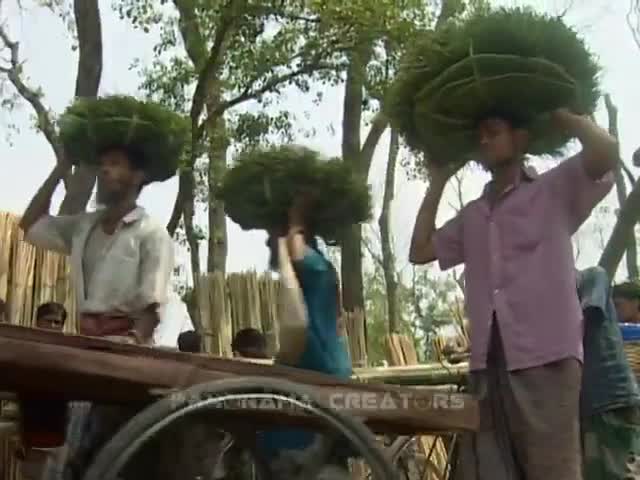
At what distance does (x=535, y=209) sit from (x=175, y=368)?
1259 millimetres

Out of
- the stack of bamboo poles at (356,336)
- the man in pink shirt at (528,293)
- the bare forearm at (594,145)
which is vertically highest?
the stack of bamboo poles at (356,336)

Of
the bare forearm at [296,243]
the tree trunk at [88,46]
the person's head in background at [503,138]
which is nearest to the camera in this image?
the person's head in background at [503,138]

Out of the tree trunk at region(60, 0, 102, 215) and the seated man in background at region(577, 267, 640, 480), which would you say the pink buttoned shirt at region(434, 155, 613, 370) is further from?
the tree trunk at region(60, 0, 102, 215)

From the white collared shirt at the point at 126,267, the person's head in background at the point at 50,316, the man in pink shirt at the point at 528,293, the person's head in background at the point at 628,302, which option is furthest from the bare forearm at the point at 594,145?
the person's head in background at the point at 50,316

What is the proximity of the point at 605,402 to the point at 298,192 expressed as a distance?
1174mm

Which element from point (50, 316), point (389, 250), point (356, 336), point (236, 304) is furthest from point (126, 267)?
point (389, 250)

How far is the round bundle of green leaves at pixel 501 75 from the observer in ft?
10.5

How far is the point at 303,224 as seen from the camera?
12.3 ft

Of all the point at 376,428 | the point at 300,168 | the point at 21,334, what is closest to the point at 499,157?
the point at 300,168

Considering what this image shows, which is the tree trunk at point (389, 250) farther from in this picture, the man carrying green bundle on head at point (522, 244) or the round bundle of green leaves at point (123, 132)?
the man carrying green bundle on head at point (522, 244)

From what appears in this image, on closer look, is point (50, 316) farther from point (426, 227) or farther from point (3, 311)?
point (426, 227)

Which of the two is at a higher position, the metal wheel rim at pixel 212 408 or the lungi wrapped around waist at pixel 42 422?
the lungi wrapped around waist at pixel 42 422

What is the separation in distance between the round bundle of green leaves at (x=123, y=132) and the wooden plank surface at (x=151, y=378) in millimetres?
1244

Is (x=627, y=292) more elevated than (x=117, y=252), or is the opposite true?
(x=627, y=292)
